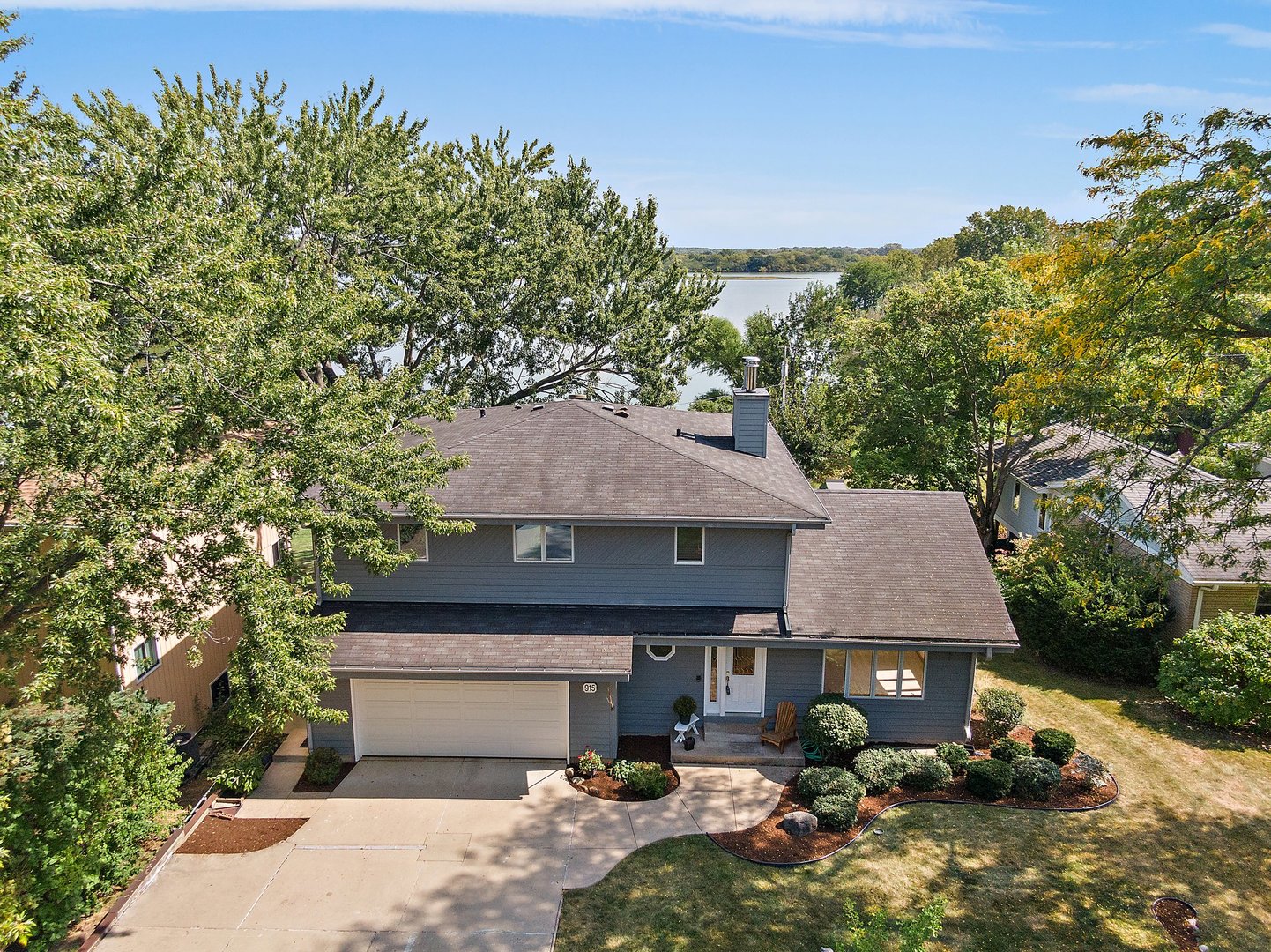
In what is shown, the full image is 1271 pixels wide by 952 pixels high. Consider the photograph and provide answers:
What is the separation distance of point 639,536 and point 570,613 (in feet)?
7.18

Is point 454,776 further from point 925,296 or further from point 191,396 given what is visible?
point 925,296

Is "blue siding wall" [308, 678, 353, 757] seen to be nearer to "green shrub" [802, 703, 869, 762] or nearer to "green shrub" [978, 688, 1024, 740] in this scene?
"green shrub" [802, 703, 869, 762]

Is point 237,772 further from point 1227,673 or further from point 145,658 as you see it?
point 1227,673

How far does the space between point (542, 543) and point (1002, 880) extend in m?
10.2

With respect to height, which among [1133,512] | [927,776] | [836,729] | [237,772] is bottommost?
[927,776]

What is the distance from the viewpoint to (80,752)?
10.8m

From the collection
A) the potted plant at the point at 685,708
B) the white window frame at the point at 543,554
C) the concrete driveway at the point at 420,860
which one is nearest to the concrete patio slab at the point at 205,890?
the concrete driveway at the point at 420,860

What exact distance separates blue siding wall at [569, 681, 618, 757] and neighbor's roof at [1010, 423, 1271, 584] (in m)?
10.1

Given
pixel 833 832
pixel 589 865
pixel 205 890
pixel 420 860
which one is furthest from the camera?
pixel 833 832

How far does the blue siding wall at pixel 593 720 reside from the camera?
15633 mm

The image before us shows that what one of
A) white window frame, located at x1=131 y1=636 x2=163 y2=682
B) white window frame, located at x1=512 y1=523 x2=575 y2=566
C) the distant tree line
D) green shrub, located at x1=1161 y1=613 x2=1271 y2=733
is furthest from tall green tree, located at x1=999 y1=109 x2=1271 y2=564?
the distant tree line

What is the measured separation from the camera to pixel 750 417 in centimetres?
1984

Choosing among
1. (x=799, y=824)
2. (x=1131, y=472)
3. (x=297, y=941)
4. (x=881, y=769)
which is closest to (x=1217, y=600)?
(x=1131, y=472)

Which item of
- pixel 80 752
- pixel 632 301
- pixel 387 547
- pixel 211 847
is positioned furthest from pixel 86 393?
pixel 632 301
